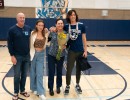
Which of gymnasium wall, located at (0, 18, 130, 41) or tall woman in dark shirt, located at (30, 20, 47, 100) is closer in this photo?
tall woman in dark shirt, located at (30, 20, 47, 100)

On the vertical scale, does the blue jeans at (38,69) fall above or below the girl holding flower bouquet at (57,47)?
below

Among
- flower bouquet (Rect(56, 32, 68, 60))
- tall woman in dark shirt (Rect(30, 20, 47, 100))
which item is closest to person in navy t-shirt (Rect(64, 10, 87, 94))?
flower bouquet (Rect(56, 32, 68, 60))

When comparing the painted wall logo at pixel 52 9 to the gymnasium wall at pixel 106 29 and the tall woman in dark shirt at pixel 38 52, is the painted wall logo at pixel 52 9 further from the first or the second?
the tall woman in dark shirt at pixel 38 52

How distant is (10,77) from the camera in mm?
6559

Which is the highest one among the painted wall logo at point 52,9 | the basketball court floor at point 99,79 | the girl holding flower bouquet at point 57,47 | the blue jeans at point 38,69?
the painted wall logo at point 52,9

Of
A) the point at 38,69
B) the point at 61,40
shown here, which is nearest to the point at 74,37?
the point at 61,40

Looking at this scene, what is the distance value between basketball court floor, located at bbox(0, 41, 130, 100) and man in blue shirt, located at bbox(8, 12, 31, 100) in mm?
630

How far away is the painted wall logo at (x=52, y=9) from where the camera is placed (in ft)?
42.1

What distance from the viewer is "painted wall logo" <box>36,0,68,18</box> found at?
12.8 m

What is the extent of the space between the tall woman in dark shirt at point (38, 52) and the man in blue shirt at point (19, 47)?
12 cm

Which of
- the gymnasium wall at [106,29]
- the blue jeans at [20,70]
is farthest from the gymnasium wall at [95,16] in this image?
the blue jeans at [20,70]

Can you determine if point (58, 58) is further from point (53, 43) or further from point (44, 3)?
point (44, 3)

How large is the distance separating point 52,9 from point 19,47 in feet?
27.7

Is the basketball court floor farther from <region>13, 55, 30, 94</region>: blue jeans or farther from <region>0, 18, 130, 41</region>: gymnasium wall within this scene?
<region>0, 18, 130, 41</region>: gymnasium wall
